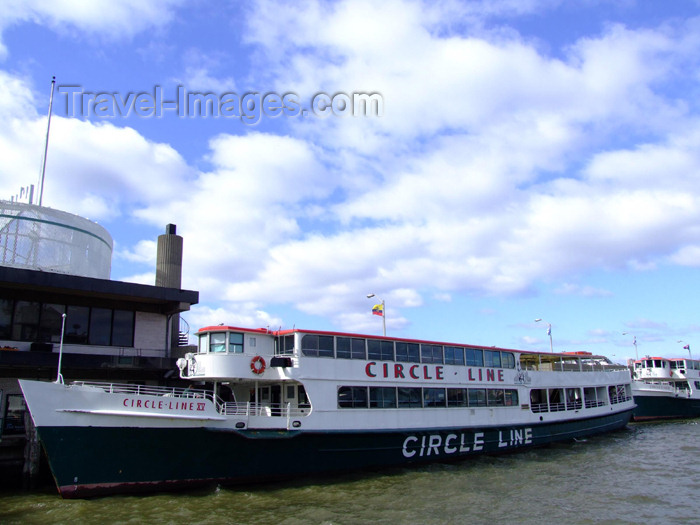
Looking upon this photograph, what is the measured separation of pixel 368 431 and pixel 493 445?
8106 millimetres

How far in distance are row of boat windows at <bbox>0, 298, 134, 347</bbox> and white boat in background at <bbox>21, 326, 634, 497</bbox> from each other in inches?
157

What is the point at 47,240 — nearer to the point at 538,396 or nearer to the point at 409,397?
the point at 409,397

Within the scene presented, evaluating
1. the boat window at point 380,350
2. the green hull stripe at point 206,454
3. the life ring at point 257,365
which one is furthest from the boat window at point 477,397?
the life ring at point 257,365

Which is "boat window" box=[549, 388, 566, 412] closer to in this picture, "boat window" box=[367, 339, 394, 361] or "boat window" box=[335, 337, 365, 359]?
"boat window" box=[367, 339, 394, 361]

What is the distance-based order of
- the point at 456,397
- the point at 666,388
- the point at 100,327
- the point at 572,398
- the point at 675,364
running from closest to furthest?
1. the point at 100,327
2. the point at 456,397
3. the point at 572,398
4. the point at 666,388
5. the point at 675,364

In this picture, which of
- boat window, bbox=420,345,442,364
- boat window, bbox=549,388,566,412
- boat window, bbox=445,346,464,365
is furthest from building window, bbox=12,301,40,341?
boat window, bbox=549,388,566,412

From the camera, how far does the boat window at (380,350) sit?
73.7 ft

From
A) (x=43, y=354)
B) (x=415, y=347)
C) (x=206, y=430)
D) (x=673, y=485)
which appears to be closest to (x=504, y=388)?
(x=415, y=347)

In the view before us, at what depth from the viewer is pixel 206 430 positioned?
58.7 feet

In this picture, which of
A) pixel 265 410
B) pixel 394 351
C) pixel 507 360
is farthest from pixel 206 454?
pixel 507 360

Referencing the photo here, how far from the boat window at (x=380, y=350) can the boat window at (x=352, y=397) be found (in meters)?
1.49

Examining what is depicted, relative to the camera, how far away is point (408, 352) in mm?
23750

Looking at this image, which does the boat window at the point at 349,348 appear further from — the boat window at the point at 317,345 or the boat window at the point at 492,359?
the boat window at the point at 492,359

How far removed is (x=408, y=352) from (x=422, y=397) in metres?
2.07
